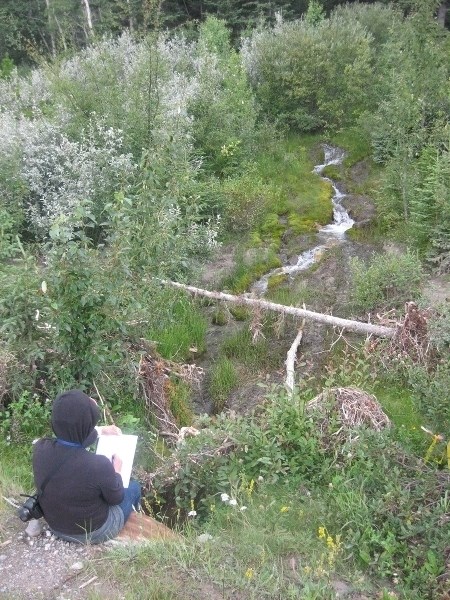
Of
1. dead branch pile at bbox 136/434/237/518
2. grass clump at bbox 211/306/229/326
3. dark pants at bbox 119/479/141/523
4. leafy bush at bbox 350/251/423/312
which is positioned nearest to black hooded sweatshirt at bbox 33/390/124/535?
dark pants at bbox 119/479/141/523

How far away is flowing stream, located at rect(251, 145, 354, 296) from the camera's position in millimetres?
10730

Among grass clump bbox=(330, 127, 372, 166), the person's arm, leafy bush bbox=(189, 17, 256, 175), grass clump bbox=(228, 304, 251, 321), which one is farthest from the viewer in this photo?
grass clump bbox=(330, 127, 372, 166)

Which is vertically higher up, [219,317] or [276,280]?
[219,317]

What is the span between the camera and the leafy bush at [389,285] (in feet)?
27.4

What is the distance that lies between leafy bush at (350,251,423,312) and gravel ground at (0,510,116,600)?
5.46m

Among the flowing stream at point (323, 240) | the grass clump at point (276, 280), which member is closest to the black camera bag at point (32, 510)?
the flowing stream at point (323, 240)

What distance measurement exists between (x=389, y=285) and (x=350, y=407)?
3.21 m

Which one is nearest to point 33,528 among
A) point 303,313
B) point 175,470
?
point 175,470

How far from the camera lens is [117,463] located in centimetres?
462

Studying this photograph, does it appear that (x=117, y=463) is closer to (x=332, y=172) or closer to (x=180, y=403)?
(x=180, y=403)

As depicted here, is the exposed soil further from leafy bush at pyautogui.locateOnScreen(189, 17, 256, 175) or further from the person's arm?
leafy bush at pyautogui.locateOnScreen(189, 17, 256, 175)

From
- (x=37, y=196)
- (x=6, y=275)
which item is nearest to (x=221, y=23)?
→ (x=37, y=196)

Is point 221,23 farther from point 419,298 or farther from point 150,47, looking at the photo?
→ point 419,298

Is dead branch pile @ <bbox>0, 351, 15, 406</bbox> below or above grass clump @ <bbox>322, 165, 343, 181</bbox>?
above
